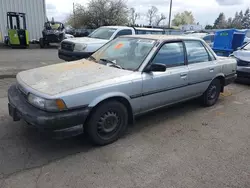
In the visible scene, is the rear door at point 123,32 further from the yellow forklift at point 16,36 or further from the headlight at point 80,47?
the yellow forklift at point 16,36

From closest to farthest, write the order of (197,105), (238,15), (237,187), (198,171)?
(237,187)
(198,171)
(197,105)
(238,15)

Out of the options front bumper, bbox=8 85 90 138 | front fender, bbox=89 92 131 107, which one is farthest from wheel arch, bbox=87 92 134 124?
front bumper, bbox=8 85 90 138

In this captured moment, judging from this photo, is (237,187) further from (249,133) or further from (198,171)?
(249,133)

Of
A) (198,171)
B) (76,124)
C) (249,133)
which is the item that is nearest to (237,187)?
(198,171)

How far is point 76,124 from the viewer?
282 cm

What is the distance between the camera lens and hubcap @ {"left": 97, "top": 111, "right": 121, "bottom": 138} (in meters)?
3.11

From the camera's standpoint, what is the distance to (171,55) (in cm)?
393

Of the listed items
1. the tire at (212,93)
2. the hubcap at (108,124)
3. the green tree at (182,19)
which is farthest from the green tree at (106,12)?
the green tree at (182,19)

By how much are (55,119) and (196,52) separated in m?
3.03

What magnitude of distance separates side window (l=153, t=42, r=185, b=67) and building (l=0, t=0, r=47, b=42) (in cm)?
1706

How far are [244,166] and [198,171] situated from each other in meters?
0.63

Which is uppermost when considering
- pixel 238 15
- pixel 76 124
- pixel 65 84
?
pixel 238 15

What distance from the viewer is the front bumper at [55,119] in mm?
2645

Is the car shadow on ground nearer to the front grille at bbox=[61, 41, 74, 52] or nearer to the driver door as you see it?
the driver door
